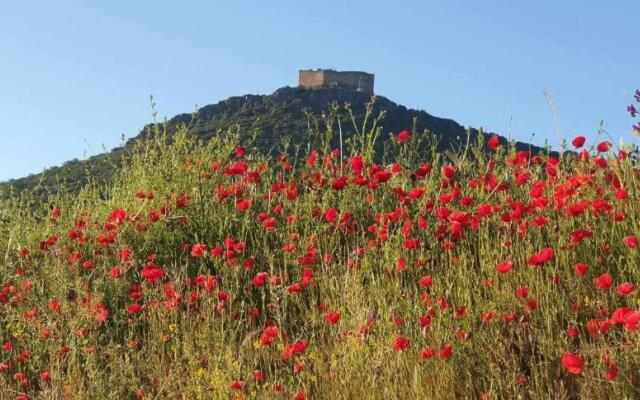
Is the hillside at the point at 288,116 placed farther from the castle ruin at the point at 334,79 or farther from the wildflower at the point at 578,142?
the wildflower at the point at 578,142

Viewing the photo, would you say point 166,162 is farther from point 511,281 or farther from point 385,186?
point 511,281

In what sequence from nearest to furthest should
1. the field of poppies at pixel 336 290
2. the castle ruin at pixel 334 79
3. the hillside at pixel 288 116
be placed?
1. the field of poppies at pixel 336 290
2. the hillside at pixel 288 116
3. the castle ruin at pixel 334 79

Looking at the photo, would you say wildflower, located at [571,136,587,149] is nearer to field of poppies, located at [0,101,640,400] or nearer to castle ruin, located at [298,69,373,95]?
field of poppies, located at [0,101,640,400]

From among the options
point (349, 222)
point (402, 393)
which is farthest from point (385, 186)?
point (402, 393)

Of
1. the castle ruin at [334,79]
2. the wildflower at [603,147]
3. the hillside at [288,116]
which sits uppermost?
the castle ruin at [334,79]

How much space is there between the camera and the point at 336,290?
12.9ft

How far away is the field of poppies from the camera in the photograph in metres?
3.45

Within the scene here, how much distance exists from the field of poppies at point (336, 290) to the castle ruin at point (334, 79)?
227 ft

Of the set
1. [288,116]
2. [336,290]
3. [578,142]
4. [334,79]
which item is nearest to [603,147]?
[578,142]

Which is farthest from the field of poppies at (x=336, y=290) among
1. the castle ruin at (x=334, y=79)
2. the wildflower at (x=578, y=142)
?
the castle ruin at (x=334, y=79)

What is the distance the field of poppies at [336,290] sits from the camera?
3.45 metres

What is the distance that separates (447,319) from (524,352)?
396 millimetres

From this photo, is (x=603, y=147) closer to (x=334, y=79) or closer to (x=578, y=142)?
(x=578, y=142)

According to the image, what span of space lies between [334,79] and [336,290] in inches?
2872
